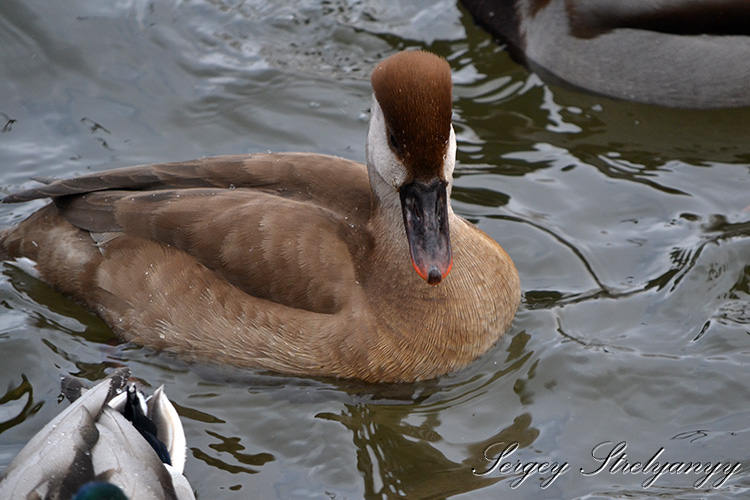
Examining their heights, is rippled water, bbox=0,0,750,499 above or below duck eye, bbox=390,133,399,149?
below

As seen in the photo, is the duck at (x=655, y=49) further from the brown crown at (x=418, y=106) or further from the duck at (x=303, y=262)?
the brown crown at (x=418, y=106)

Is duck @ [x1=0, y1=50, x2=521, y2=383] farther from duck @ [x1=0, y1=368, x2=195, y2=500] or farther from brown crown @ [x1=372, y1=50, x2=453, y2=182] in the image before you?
duck @ [x1=0, y1=368, x2=195, y2=500]

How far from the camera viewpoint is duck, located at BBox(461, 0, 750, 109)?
721 cm

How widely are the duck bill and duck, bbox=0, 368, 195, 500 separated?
Answer: 1446 mm

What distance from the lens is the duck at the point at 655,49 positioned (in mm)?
7215

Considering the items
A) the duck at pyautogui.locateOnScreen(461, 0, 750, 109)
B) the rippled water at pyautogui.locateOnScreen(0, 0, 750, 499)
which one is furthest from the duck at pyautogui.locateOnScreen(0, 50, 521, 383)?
the duck at pyautogui.locateOnScreen(461, 0, 750, 109)

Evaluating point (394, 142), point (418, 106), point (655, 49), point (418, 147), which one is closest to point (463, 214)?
point (394, 142)

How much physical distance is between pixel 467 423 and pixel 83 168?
3506 mm

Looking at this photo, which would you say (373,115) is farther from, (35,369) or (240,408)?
(35,369)

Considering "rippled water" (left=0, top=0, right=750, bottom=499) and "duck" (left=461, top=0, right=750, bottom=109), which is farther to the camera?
"duck" (left=461, top=0, right=750, bottom=109)

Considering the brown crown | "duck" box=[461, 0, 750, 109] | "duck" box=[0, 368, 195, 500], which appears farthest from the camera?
"duck" box=[461, 0, 750, 109]

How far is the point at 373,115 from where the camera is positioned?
16.5 ft

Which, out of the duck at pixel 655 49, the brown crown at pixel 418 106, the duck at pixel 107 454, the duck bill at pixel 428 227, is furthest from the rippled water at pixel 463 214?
the brown crown at pixel 418 106

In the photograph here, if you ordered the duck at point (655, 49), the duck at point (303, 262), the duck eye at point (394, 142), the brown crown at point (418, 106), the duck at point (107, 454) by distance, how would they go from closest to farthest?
the duck at point (107, 454), the brown crown at point (418, 106), the duck eye at point (394, 142), the duck at point (303, 262), the duck at point (655, 49)
